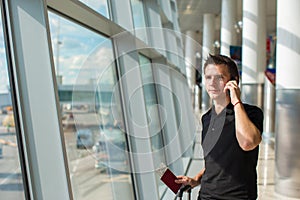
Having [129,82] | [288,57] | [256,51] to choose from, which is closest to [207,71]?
[129,82]

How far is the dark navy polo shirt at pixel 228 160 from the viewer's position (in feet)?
5.49

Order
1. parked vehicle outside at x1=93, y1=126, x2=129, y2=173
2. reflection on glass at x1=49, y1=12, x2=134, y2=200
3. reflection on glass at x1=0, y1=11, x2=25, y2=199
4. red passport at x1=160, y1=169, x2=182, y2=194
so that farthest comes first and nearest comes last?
parked vehicle outside at x1=93, y1=126, x2=129, y2=173 → reflection on glass at x1=49, y1=12, x2=134, y2=200 → reflection on glass at x1=0, y1=11, x2=25, y2=199 → red passport at x1=160, y1=169, x2=182, y2=194

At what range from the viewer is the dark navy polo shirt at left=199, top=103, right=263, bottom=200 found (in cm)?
167

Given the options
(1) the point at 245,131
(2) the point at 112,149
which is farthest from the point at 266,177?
(1) the point at 245,131

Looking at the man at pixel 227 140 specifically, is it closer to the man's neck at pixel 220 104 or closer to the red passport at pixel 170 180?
the man's neck at pixel 220 104

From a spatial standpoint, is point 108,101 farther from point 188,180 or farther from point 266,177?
point 266,177

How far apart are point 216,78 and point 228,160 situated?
0.34 metres

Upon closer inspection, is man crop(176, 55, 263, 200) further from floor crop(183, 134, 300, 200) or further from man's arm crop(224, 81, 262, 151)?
floor crop(183, 134, 300, 200)

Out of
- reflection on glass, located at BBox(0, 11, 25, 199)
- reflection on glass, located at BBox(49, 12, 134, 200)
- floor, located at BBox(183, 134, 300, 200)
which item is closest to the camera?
reflection on glass, located at BBox(0, 11, 25, 199)

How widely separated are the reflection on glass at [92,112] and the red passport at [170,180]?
624 millimetres

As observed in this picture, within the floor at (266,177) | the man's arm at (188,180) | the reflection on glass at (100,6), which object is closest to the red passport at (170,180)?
the man's arm at (188,180)

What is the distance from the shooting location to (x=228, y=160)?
66.4 inches

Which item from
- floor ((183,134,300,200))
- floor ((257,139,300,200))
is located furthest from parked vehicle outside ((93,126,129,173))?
floor ((257,139,300,200))

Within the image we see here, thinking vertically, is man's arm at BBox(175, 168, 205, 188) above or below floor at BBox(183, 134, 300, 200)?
above
